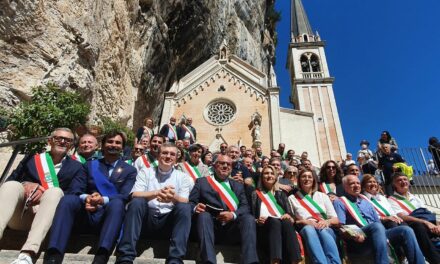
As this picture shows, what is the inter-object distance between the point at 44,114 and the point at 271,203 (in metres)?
4.43

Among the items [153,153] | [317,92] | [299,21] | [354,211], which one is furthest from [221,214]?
[299,21]

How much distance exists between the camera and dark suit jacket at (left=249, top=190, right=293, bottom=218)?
11.8 feet

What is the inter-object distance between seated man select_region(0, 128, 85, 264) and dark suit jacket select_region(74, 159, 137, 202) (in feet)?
0.36

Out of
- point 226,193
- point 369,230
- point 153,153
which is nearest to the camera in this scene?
point 369,230

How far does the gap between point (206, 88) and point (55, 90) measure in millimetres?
13888

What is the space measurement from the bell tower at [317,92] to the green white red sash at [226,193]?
49.0 ft

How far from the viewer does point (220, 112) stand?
18438 mm

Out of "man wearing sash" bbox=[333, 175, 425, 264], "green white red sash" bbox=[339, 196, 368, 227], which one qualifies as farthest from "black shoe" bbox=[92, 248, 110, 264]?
"green white red sash" bbox=[339, 196, 368, 227]

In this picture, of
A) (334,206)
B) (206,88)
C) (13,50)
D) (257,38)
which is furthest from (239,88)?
(334,206)

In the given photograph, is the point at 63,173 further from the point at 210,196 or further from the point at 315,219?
the point at 315,219

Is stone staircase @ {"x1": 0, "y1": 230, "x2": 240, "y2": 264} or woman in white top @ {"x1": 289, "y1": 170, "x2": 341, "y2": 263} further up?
woman in white top @ {"x1": 289, "y1": 170, "x2": 341, "y2": 263}

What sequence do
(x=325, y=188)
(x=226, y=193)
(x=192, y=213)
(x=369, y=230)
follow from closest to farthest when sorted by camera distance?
(x=192, y=213)
(x=369, y=230)
(x=226, y=193)
(x=325, y=188)

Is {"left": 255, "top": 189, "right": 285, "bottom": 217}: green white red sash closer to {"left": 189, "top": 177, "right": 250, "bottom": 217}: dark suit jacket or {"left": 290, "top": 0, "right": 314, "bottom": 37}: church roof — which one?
{"left": 189, "top": 177, "right": 250, "bottom": 217}: dark suit jacket

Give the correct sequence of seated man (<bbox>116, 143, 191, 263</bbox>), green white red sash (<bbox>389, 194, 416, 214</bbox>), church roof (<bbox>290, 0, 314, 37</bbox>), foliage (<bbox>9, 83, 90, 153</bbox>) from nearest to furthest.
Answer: seated man (<bbox>116, 143, 191, 263</bbox>) < green white red sash (<bbox>389, 194, 416, 214</bbox>) < foliage (<bbox>9, 83, 90, 153</bbox>) < church roof (<bbox>290, 0, 314, 37</bbox>)
